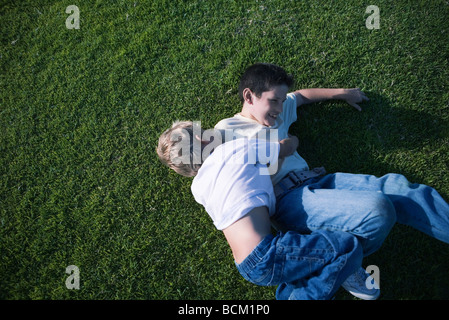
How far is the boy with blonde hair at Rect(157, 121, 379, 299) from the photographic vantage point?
2.19 metres

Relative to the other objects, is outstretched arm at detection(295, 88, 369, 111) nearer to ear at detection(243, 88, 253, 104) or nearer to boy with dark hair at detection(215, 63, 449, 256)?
boy with dark hair at detection(215, 63, 449, 256)

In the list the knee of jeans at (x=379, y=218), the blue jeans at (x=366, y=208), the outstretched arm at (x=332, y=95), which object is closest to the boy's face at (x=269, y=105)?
the outstretched arm at (x=332, y=95)

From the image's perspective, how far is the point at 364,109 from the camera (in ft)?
11.0

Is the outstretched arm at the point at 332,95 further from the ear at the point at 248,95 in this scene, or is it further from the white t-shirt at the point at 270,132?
the ear at the point at 248,95

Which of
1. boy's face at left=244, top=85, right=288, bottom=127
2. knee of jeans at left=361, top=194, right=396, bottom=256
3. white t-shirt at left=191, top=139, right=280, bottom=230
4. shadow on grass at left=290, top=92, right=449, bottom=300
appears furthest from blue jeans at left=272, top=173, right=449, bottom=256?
boy's face at left=244, top=85, right=288, bottom=127

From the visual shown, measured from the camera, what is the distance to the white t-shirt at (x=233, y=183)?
2229mm

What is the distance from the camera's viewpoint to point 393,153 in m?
3.17

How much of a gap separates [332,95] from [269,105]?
888mm

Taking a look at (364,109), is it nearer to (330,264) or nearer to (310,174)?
(310,174)

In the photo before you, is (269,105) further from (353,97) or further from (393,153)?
(393,153)

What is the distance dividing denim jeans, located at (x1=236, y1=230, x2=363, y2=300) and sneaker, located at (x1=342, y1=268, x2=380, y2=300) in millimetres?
519

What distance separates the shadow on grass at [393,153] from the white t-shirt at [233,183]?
1.18m
